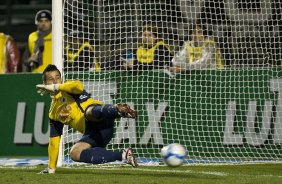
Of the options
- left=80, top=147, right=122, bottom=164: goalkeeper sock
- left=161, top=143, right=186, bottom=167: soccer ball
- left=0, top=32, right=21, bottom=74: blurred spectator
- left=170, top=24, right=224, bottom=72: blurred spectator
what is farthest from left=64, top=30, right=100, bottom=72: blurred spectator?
left=161, top=143, right=186, bottom=167: soccer ball

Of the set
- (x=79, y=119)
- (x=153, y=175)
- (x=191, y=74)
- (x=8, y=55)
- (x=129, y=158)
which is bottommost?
(x=153, y=175)

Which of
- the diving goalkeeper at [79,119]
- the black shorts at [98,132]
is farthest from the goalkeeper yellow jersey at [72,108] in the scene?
the black shorts at [98,132]

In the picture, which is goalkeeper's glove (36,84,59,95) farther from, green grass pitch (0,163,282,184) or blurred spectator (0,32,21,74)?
blurred spectator (0,32,21,74)

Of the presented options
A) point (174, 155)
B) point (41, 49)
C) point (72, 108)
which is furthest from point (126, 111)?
point (41, 49)

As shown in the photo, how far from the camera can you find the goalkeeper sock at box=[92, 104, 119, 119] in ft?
33.4

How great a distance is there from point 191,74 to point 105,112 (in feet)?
13.8

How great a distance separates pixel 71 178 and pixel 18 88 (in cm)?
533

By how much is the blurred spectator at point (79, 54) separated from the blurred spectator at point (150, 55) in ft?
1.78

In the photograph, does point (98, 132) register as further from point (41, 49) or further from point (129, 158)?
point (41, 49)

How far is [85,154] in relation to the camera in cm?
1071

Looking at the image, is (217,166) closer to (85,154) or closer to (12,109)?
(85,154)

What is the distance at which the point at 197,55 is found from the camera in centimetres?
1416

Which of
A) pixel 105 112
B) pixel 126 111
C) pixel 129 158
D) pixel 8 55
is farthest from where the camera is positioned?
pixel 8 55

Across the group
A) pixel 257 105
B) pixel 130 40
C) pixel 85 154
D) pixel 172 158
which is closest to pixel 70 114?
pixel 85 154
